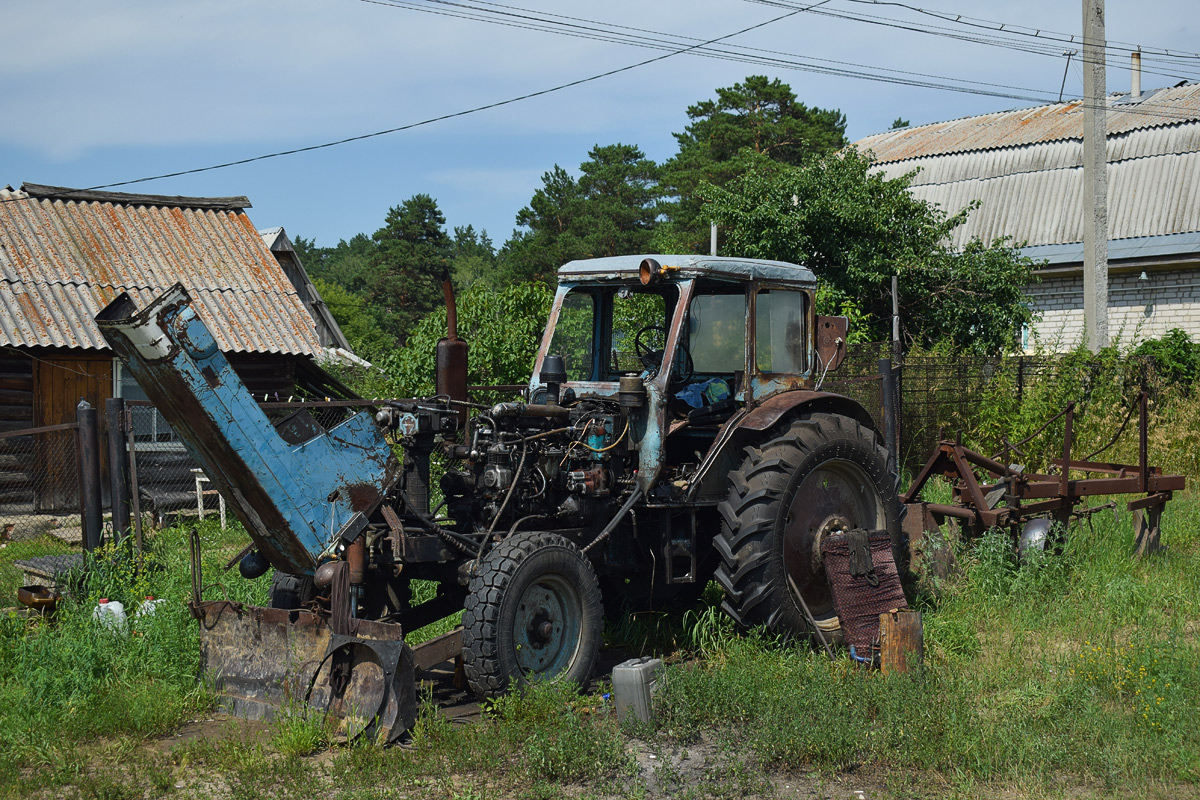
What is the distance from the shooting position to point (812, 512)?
6535 millimetres

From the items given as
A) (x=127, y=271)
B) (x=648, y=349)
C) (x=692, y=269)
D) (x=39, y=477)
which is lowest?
(x=39, y=477)

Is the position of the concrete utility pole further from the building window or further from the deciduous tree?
the building window

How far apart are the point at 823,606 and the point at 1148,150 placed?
19999 mm

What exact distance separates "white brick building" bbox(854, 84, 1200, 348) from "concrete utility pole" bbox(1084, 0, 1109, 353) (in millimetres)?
3065

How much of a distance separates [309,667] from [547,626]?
1219 mm

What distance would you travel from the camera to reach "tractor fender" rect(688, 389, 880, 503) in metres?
6.22

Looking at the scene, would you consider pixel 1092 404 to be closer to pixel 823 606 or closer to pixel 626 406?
pixel 823 606

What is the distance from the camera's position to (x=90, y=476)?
7.88 meters

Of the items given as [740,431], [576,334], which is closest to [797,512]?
[740,431]

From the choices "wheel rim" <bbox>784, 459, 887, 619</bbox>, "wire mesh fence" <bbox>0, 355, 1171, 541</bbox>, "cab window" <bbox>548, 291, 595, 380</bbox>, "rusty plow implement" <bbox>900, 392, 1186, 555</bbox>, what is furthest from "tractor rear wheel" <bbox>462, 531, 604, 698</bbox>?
"wire mesh fence" <bbox>0, 355, 1171, 541</bbox>

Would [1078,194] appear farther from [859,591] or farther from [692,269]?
[859,591]

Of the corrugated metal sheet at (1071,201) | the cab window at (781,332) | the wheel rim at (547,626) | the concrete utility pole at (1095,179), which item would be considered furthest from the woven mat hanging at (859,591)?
the corrugated metal sheet at (1071,201)

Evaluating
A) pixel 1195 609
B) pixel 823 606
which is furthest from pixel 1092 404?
pixel 823 606

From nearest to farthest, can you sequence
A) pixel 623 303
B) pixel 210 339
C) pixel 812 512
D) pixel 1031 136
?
1. pixel 210 339
2. pixel 812 512
3. pixel 623 303
4. pixel 1031 136
